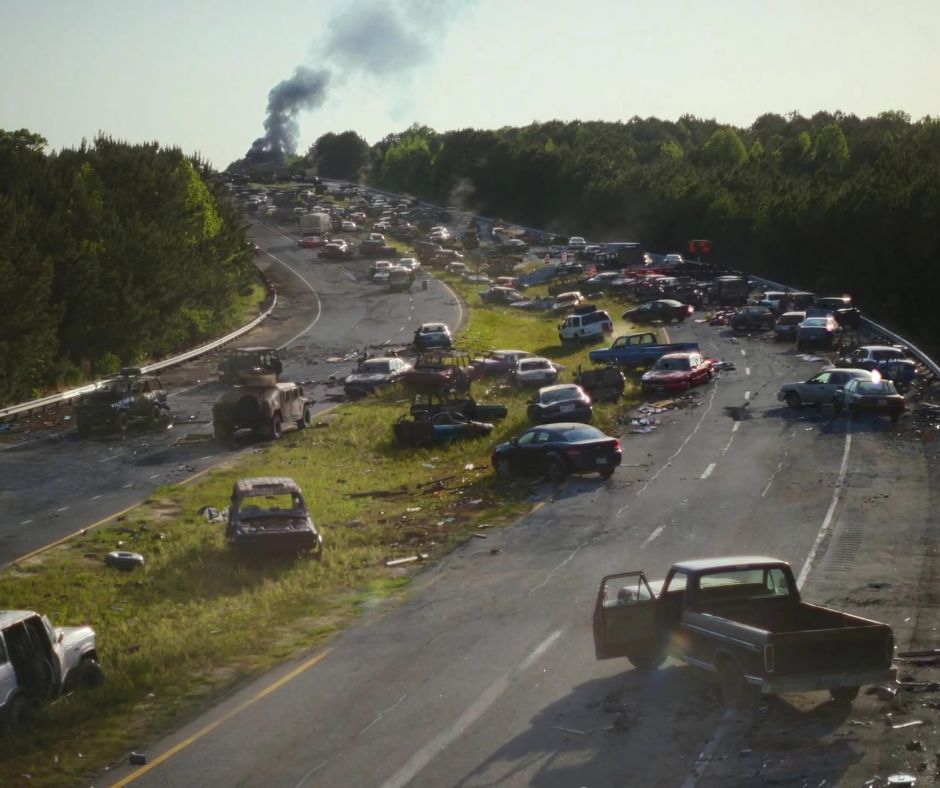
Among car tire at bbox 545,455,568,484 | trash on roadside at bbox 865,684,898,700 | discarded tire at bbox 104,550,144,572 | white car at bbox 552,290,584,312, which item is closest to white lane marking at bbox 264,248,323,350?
white car at bbox 552,290,584,312

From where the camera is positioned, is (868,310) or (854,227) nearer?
(868,310)

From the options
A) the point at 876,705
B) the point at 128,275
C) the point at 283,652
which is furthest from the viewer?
the point at 128,275

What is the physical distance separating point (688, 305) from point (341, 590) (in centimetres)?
5483

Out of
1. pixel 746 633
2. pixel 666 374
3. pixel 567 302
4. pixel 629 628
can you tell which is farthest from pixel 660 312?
pixel 746 633

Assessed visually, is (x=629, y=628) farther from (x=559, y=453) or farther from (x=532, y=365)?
(x=532, y=365)

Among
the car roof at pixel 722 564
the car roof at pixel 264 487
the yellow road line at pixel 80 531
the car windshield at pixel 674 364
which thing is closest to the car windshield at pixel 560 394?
the car windshield at pixel 674 364

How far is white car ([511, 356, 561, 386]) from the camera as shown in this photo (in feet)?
166

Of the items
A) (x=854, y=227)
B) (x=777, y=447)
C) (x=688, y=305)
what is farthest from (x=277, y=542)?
(x=854, y=227)

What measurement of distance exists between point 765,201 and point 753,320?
1547 inches

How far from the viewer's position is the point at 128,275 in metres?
65.6

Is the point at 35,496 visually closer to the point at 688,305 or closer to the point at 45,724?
the point at 45,724

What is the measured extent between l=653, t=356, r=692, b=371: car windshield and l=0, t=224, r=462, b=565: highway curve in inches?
524

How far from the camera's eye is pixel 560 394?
4172cm

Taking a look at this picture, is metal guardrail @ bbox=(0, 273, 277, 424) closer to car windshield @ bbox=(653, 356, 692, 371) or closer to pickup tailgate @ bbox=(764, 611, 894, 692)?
car windshield @ bbox=(653, 356, 692, 371)
